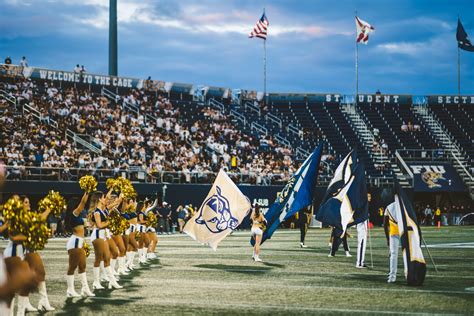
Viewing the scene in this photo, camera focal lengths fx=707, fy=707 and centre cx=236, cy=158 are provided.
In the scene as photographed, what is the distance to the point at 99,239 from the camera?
13422 mm

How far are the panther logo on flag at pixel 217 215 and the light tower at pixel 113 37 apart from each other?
30.2 meters

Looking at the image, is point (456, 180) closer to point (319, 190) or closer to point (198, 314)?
point (319, 190)

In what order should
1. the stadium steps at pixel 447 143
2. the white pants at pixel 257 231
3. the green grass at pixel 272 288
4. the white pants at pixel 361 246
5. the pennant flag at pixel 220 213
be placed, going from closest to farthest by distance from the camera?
the green grass at pixel 272 288 → the white pants at pixel 361 246 → the white pants at pixel 257 231 → the pennant flag at pixel 220 213 → the stadium steps at pixel 447 143

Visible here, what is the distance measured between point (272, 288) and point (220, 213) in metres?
7.19

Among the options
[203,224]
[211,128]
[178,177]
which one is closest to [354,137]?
[211,128]

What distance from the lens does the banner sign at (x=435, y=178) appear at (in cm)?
4816

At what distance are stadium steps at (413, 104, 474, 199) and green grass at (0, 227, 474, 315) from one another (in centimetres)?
3115

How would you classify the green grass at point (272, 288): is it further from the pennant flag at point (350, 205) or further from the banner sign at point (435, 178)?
the banner sign at point (435, 178)

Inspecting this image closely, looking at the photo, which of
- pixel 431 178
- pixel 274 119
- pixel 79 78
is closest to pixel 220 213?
pixel 79 78

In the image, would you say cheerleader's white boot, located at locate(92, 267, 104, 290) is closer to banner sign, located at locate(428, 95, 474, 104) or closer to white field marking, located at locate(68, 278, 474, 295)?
white field marking, located at locate(68, 278, 474, 295)

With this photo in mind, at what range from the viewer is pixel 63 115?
39625 millimetres

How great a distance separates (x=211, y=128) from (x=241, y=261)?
29050mm

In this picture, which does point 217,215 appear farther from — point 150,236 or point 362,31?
point 362,31

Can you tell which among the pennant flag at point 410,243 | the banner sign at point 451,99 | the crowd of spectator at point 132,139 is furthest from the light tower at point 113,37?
the pennant flag at point 410,243
